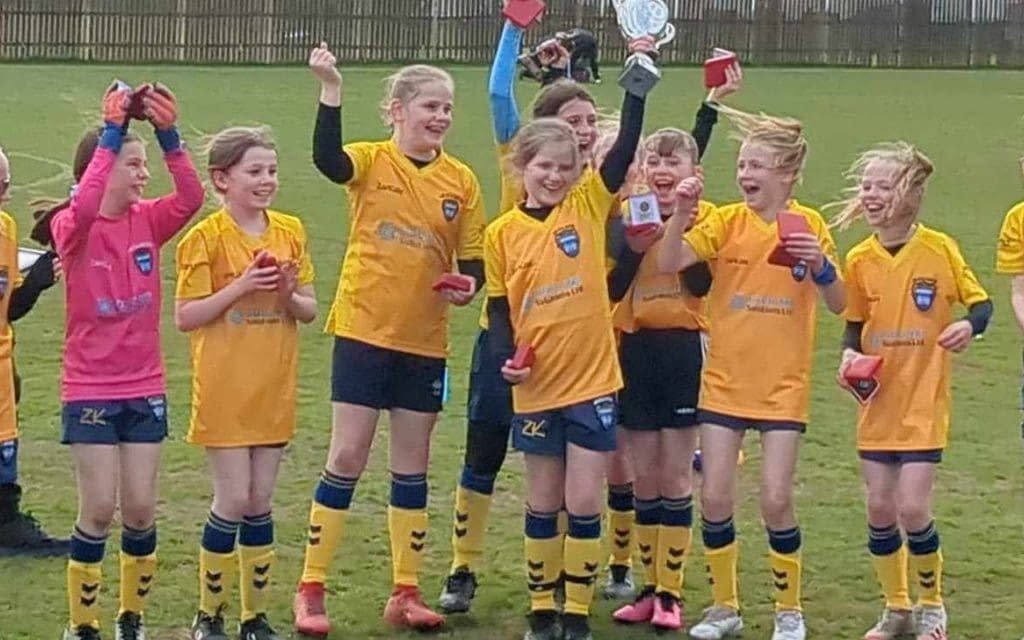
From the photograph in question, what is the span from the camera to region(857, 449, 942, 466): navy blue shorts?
6410 mm

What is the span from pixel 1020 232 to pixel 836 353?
5.25 m

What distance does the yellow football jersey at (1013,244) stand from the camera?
6715mm

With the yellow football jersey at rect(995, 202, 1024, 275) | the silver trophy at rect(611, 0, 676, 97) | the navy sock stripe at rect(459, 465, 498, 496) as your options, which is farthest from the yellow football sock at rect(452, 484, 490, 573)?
the yellow football jersey at rect(995, 202, 1024, 275)

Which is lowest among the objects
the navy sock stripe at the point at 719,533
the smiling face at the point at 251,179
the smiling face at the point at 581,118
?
the navy sock stripe at the point at 719,533

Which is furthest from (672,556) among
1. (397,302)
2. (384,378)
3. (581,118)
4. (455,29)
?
(455,29)

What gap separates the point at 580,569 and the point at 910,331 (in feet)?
4.80

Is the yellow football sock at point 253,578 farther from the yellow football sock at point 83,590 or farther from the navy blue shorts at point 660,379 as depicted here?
the navy blue shorts at point 660,379

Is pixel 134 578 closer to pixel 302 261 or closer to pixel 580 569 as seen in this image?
pixel 302 261

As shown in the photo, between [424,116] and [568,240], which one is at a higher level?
[424,116]

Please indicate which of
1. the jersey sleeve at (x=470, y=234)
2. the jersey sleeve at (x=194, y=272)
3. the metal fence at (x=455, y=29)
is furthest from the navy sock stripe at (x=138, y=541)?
the metal fence at (x=455, y=29)

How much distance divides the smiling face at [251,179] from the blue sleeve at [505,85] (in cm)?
92

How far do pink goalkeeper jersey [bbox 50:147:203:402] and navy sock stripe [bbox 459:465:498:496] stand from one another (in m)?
1.35

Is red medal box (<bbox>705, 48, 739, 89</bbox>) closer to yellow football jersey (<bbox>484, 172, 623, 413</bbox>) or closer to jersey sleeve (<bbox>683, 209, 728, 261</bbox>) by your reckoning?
jersey sleeve (<bbox>683, 209, 728, 261</bbox>)

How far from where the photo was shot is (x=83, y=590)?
6.07 m
